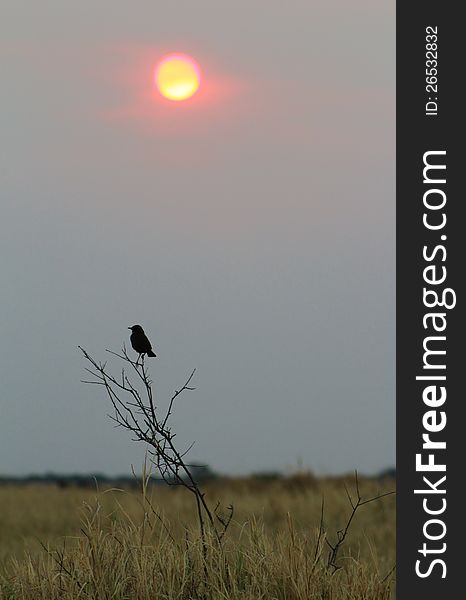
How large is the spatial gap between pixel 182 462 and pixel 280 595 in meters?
0.99

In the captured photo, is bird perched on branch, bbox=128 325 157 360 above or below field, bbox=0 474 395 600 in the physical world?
above

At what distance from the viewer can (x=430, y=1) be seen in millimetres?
6367

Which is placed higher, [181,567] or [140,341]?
[140,341]

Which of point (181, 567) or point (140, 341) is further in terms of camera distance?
point (140, 341)

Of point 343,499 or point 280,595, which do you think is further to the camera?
point 343,499

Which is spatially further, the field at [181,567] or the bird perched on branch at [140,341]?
the bird perched on branch at [140,341]

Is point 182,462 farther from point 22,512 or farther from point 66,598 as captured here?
point 22,512

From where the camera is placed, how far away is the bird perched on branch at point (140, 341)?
5.72 metres

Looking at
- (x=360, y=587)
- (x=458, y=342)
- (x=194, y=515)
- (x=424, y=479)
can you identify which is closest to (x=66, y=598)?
(x=360, y=587)

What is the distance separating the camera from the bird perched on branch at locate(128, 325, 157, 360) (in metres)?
5.72

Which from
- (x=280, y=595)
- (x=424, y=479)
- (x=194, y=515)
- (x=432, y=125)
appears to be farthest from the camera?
(x=194, y=515)

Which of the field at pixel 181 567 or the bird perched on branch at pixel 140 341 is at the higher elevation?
the bird perched on branch at pixel 140 341

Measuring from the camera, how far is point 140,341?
5.72 m

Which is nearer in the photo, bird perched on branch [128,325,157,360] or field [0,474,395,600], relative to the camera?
field [0,474,395,600]
